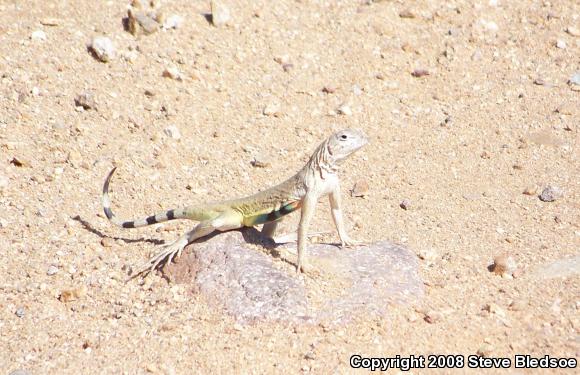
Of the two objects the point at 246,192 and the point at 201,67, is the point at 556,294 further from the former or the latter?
the point at 201,67

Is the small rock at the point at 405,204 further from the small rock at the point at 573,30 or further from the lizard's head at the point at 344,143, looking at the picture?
the small rock at the point at 573,30

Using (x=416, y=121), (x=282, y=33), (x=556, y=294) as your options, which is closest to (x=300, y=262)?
(x=556, y=294)

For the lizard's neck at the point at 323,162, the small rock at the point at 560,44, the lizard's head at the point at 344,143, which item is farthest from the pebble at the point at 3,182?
the small rock at the point at 560,44

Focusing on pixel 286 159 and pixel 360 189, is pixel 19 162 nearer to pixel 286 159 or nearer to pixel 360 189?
pixel 286 159

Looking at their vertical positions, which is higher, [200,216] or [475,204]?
[200,216]

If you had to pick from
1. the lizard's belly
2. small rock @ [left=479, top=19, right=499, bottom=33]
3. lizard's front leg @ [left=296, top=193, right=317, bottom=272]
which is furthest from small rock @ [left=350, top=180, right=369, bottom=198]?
small rock @ [left=479, top=19, right=499, bottom=33]

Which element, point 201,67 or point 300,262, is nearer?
point 300,262

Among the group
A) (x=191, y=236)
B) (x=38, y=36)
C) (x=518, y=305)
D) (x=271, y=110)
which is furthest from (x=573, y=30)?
A: (x=38, y=36)
